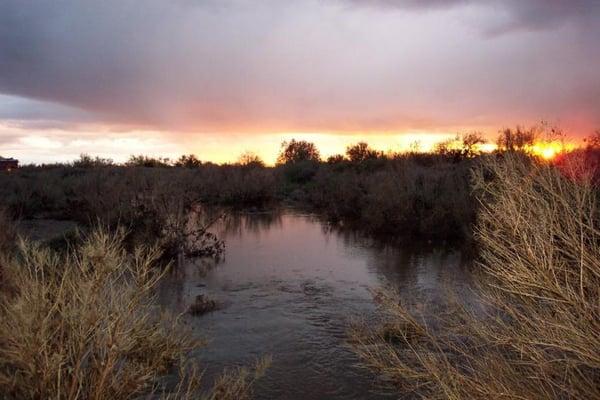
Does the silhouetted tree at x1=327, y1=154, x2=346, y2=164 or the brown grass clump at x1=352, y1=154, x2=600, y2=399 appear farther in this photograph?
the silhouetted tree at x1=327, y1=154, x2=346, y2=164

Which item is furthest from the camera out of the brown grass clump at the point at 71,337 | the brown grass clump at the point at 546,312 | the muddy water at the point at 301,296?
the muddy water at the point at 301,296

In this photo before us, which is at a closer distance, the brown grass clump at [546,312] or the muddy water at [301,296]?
the brown grass clump at [546,312]

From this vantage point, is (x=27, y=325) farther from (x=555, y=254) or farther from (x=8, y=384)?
(x=555, y=254)

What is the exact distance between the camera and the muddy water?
7.28m

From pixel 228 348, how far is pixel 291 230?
12.5 metres

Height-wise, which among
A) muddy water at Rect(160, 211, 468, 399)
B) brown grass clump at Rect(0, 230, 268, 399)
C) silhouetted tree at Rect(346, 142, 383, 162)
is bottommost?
muddy water at Rect(160, 211, 468, 399)

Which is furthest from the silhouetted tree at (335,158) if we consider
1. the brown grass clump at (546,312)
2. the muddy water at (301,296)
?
the brown grass clump at (546,312)

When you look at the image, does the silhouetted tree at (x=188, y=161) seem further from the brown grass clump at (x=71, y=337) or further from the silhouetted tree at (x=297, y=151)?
the brown grass clump at (x=71, y=337)

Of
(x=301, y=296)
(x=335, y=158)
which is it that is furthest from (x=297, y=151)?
(x=301, y=296)

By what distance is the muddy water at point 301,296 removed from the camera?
23.9 ft

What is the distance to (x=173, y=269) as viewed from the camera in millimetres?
13469

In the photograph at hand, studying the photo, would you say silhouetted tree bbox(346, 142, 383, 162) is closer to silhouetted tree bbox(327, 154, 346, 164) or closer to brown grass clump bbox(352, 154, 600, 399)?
silhouetted tree bbox(327, 154, 346, 164)

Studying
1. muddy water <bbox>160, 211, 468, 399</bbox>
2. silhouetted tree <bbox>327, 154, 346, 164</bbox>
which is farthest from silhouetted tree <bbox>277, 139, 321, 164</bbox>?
muddy water <bbox>160, 211, 468, 399</bbox>

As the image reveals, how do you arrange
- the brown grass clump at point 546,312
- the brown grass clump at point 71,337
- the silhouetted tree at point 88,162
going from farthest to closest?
the silhouetted tree at point 88,162, the brown grass clump at point 71,337, the brown grass clump at point 546,312
